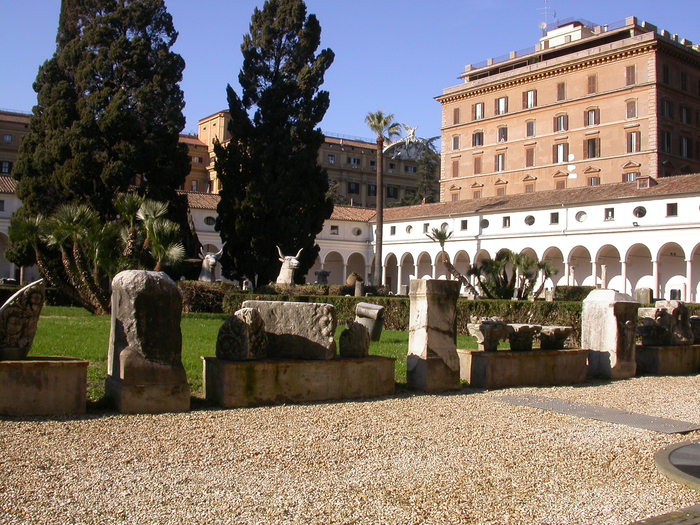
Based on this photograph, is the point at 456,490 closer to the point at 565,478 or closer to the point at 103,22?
the point at 565,478

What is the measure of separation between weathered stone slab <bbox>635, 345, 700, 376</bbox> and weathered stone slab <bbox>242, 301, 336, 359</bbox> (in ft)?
18.8

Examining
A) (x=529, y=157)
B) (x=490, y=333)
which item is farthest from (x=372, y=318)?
(x=529, y=157)

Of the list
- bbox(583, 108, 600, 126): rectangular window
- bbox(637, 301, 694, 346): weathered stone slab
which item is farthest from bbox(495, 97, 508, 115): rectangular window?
bbox(637, 301, 694, 346): weathered stone slab

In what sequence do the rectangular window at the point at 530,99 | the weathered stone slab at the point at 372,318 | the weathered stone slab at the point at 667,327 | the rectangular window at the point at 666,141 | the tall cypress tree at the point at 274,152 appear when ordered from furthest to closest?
the rectangular window at the point at 530,99 < the rectangular window at the point at 666,141 < the tall cypress tree at the point at 274,152 < the weathered stone slab at the point at 372,318 < the weathered stone slab at the point at 667,327

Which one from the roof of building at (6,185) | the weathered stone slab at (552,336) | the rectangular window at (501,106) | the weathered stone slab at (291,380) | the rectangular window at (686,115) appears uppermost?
the rectangular window at (501,106)

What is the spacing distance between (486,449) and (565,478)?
0.78 metres

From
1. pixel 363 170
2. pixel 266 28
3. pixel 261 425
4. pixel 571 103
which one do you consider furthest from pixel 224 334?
pixel 363 170

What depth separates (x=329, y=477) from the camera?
428 cm

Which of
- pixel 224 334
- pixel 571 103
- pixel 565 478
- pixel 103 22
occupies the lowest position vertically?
pixel 565 478

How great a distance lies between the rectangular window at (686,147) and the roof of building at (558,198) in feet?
43.6

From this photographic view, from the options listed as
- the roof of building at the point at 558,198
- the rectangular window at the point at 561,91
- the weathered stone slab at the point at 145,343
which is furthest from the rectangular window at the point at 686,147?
the weathered stone slab at the point at 145,343

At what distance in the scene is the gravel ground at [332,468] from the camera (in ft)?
12.0

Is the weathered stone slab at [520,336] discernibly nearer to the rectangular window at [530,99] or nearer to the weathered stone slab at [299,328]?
the weathered stone slab at [299,328]

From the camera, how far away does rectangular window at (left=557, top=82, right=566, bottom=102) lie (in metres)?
50.9
